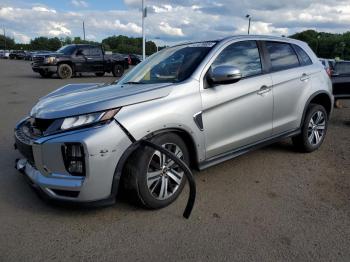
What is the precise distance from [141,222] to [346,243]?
5.83 feet

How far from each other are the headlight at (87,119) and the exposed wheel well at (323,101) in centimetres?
342

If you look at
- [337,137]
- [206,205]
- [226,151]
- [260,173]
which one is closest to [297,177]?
[260,173]

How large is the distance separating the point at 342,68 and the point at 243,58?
7.48m

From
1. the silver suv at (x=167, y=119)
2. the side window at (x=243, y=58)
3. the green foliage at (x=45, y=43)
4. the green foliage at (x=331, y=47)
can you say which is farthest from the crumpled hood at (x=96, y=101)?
the green foliage at (x=45, y=43)

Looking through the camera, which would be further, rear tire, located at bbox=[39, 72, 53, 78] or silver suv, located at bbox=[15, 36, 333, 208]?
rear tire, located at bbox=[39, 72, 53, 78]

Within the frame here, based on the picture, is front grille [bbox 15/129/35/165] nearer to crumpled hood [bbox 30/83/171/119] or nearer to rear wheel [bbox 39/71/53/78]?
crumpled hood [bbox 30/83/171/119]

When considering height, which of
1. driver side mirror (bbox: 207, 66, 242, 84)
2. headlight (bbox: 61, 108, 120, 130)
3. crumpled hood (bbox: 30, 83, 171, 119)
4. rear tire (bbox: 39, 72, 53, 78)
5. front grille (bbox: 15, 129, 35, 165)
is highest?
driver side mirror (bbox: 207, 66, 242, 84)

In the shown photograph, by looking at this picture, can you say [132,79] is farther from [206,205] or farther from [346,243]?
[346,243]

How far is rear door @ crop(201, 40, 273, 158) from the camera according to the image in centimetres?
389

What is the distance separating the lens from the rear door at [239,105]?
3.89 metres

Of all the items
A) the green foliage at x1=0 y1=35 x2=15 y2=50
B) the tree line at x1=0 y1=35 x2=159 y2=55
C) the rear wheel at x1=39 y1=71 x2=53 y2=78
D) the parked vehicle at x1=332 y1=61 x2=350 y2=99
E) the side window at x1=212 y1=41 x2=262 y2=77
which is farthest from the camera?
the green foliage at x1=0 y1=35 x2=15 y2=50

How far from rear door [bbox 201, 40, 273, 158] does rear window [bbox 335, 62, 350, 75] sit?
22.1ft

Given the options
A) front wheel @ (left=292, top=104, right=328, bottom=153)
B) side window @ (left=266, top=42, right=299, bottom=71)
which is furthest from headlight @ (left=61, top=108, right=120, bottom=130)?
front wheel @ (left=292, top=104, right=328, bottom=153)

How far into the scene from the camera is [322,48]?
77.1 m
